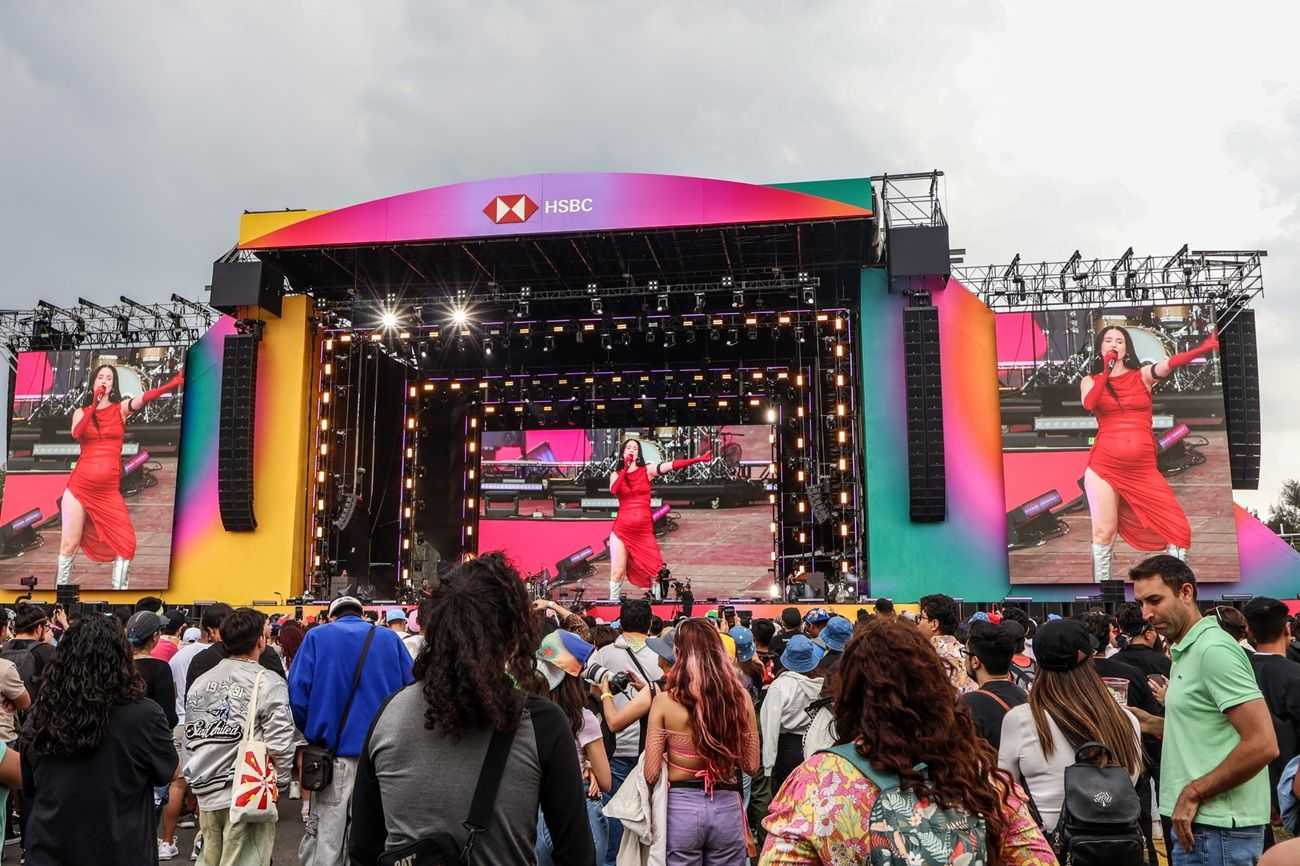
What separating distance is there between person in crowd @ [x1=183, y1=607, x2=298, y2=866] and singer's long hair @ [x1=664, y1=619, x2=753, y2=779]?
5.76 feet

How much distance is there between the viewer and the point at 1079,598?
60.3ft

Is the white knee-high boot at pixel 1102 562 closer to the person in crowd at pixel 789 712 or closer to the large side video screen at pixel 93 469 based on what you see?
the person in crowd at pixel 789 712

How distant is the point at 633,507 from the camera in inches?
922

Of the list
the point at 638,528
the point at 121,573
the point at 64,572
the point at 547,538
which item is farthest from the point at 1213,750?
the point at 64,572

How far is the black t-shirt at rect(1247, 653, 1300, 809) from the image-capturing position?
159 inches

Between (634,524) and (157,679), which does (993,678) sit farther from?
(634,524)

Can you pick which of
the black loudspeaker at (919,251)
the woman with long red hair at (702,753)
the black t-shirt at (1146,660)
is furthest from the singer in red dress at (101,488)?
the black t-shirt at (1146,660)

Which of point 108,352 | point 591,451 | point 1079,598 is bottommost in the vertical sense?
point 1079,598

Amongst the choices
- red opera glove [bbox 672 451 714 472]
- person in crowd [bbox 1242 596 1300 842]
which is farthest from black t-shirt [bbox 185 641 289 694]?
red opera glove [bbox 672 451 714 472]

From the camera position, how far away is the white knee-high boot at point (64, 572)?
21.0 m

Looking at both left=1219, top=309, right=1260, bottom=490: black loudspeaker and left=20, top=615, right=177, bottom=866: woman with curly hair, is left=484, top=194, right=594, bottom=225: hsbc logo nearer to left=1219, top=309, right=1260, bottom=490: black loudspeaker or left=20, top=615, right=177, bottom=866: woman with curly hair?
left=1219, top=309, right=1260, bottom=490: black loudspeaker

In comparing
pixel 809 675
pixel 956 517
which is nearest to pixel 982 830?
pixel 809 675

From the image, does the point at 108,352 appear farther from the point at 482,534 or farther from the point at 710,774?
the point at 710,774

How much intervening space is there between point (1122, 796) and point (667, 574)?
18.9 m
